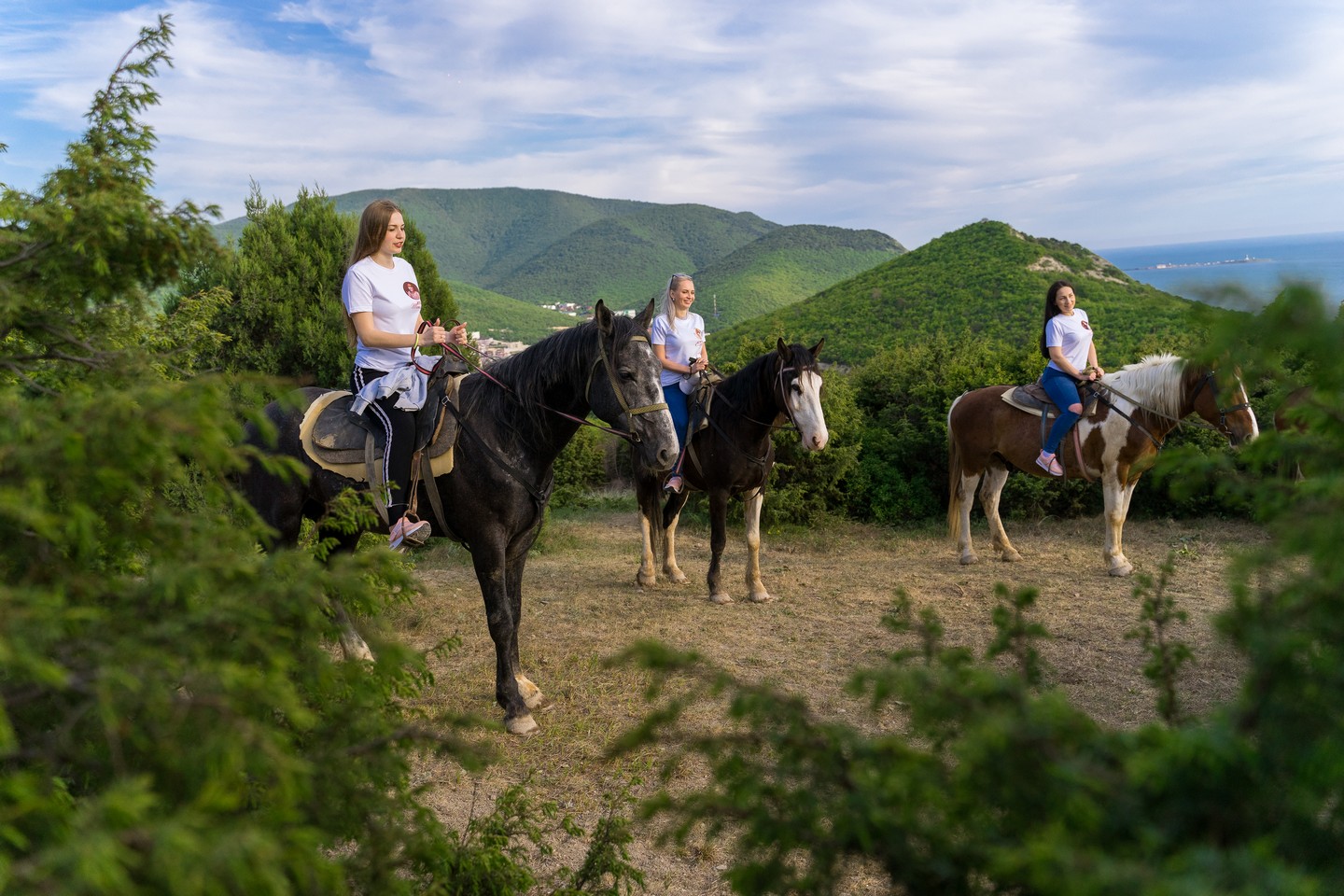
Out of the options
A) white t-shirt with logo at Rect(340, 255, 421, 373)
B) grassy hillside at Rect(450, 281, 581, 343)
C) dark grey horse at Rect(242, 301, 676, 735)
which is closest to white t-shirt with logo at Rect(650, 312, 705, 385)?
dark grey horse at Rect(242, 301, 676, 735)

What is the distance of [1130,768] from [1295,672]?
1.01 ft

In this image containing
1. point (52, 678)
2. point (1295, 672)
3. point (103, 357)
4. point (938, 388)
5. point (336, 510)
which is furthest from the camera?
point (938, 388)

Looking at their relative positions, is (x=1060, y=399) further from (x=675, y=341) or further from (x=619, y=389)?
(x=619, y=389)

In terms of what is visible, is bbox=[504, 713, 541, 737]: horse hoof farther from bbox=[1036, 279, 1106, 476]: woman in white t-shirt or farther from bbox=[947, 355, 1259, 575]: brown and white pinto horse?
bbox=[1036, 279, 1106, 476]: woman in white t-shirt

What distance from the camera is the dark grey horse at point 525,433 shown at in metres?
4.44

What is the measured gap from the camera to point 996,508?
823 centimetres

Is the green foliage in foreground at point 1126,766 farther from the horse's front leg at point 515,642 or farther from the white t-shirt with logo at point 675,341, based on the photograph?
the white t-shirt with logo at point 675,341

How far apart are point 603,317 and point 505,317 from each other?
173 ft

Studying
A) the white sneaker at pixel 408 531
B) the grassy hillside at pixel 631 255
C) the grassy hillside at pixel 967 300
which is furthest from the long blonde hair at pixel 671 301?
the grassy hillside at pixel 631 255

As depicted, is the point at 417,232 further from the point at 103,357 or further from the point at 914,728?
the point at 914,728

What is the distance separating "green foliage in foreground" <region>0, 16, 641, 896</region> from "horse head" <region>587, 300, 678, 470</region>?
226cm

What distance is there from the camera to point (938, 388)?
10.4 meters

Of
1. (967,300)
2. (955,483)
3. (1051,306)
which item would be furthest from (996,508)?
(967,300)

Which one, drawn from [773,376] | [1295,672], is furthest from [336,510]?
[773,376]
